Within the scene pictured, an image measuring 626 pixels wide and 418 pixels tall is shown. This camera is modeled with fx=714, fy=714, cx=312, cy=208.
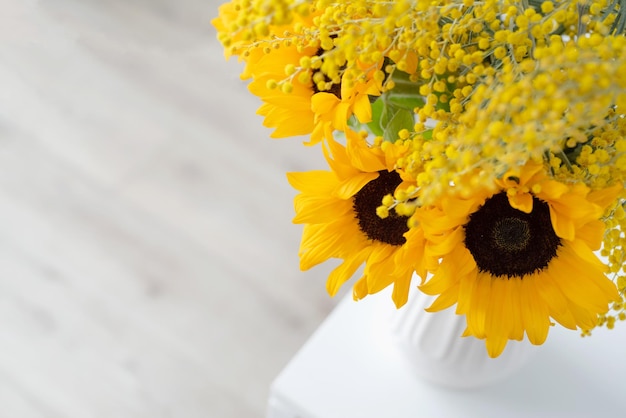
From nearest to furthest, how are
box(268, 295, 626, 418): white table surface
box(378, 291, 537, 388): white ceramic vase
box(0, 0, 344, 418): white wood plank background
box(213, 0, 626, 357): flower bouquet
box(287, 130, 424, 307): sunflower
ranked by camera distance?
box(213, 0, 626, 357): flower bouquet
box(287, 130, 424, 307): sunflower
box(378, 291, 537, 388): white ceramic vase
box(268, 295, 626, 418): white table surface
box(0, 0, 344, 418): white wood plank background

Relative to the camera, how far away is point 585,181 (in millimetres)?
469

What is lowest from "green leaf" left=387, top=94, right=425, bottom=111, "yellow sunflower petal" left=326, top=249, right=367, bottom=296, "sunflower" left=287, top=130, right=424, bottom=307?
"yellow sunflower petal" left=326, top=249, right=367, bottom=296

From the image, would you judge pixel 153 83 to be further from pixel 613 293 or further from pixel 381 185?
pixel 613 293

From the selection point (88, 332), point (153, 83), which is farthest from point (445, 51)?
point (153, 83)

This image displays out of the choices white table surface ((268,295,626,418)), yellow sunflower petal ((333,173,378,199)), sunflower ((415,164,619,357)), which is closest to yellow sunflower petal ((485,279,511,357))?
sunflower ((415,164,619,357))

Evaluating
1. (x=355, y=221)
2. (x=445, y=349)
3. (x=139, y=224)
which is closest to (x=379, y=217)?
(x=355, y=221)

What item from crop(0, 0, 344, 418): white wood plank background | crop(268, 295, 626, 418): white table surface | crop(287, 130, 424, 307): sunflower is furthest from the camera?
crop(0, 0, 344, 418): white wood plank background

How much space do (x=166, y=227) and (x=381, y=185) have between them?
1141 millimetres

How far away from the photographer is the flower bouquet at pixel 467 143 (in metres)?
0.38

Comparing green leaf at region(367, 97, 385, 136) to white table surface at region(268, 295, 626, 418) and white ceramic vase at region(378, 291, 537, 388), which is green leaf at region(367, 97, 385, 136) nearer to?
white ceramic vase at region(378, 291, 537, 388)

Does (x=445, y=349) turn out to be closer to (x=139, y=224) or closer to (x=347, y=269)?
(x=347, y=269)

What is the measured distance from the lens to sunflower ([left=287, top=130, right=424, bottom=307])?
505 millimetres

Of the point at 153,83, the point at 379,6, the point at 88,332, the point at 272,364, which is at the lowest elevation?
the point at 88,332

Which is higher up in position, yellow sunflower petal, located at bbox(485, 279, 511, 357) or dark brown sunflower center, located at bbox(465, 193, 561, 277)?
dark brown sunflower center, located at bbox(465, 193, 561, 277)
